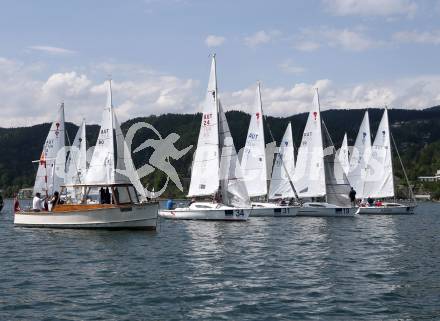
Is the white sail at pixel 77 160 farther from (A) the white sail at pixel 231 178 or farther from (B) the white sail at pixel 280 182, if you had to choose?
(B) the white sail at pixel 280 182

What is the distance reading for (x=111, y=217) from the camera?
38844mm

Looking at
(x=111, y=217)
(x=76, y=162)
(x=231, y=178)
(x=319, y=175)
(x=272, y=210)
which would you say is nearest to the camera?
(x=111, y=217)

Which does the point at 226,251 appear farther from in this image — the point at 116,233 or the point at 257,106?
the point at 257,106

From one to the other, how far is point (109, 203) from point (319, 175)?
104 ft

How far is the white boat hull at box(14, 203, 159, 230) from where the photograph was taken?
38781 mm

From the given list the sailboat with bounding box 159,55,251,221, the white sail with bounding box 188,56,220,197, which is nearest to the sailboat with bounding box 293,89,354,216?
the sailboat with bounding box 159,55,251,221

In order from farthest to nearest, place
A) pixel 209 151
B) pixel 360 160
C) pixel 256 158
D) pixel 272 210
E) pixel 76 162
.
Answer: pixel 360 160 < pixel 76 162 < pixel 256 158 < pixel 272 210 < pixel 209 151

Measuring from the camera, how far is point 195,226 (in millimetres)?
46656

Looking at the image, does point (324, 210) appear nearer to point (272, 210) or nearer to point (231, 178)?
point (272, 210)

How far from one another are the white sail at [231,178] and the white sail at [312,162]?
17076 millimetres

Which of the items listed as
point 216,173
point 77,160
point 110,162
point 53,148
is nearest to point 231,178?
point 216,173

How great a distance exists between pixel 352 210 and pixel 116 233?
3081cm

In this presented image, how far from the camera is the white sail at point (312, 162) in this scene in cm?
6575

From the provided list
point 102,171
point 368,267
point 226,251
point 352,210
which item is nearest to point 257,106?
point 352,210
